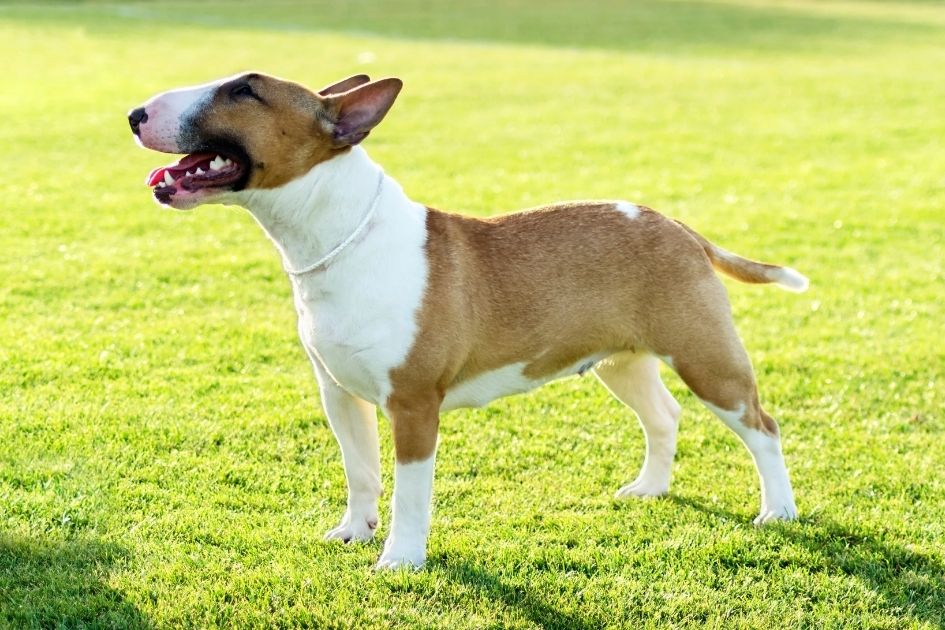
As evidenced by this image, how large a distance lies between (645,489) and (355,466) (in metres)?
1.52

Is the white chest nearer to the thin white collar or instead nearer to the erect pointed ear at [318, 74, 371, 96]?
the thin white collar

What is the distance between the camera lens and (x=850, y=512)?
552cm

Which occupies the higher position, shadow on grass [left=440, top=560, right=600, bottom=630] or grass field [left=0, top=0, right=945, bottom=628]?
shadow on grass [left=440, top=560, right=600, bottom=630]

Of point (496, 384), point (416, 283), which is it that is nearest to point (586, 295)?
point (496, 384)

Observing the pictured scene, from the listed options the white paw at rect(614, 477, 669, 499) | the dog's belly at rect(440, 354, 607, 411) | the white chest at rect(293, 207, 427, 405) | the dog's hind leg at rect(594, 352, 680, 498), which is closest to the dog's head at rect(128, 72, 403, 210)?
the white chest at rect(293, 207, 427, 405)

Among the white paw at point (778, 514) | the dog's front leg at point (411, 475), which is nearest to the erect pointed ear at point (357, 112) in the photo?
→ the dog's front leg at point (411, 475)

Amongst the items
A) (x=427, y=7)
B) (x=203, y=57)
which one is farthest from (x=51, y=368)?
(x=427, y=7)

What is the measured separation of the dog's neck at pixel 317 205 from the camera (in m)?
4.61

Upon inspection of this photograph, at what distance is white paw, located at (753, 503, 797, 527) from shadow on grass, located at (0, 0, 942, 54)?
2450cm

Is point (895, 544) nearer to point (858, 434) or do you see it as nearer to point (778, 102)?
Result: point (858, 434)

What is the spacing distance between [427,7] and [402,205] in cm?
3839

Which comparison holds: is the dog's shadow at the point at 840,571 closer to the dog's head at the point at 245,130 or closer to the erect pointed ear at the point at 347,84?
the dog's head at the point at 245,130

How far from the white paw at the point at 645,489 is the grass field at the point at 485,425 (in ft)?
0.34

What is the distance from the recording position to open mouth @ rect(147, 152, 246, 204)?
4473 millimetres
